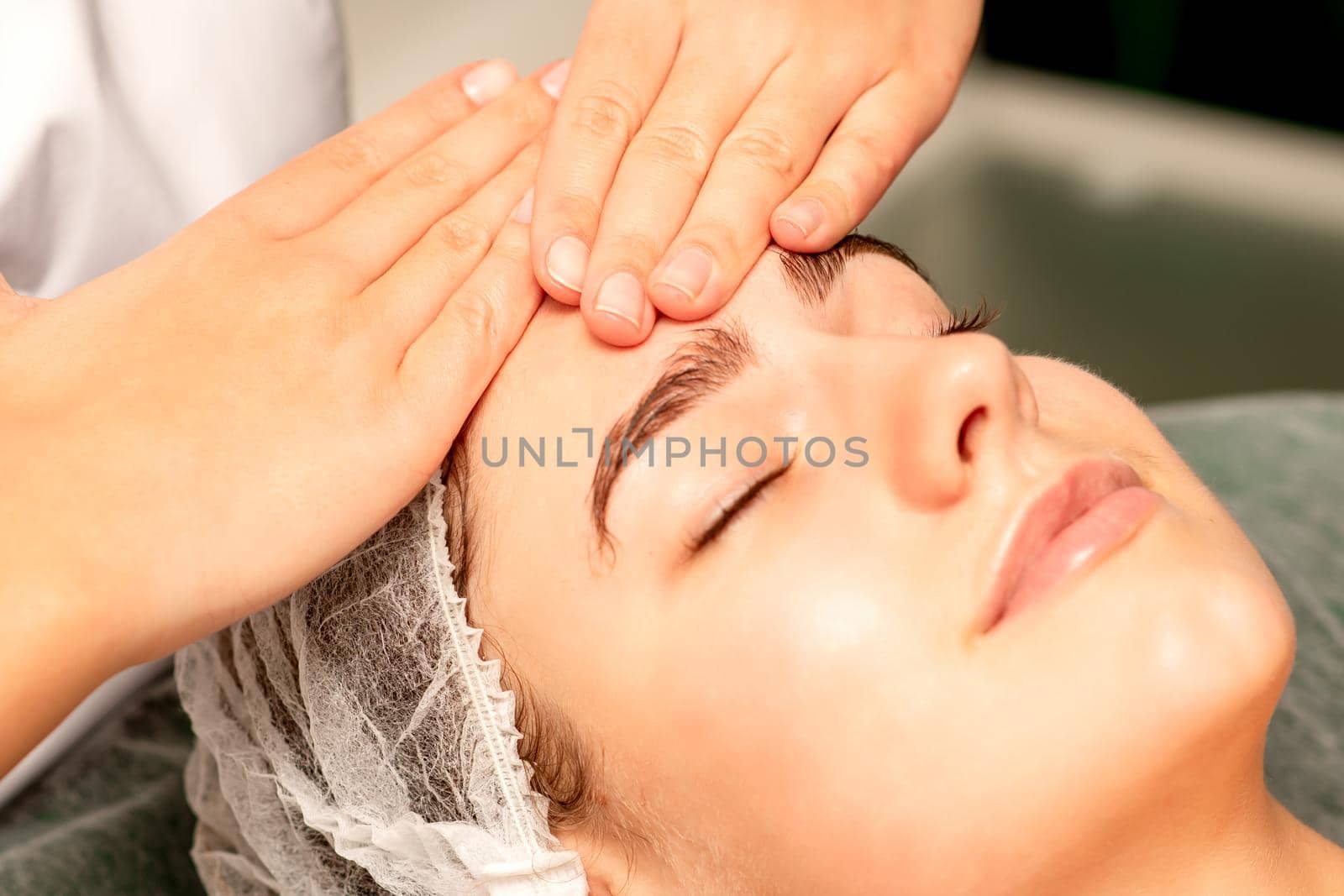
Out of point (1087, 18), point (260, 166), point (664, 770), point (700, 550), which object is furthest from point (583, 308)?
point (1087, 18)

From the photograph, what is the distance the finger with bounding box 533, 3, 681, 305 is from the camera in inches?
40.8

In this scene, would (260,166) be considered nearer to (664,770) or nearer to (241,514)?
(241,514)

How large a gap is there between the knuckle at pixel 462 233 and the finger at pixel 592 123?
68 millimetres

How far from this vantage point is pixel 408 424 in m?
0.98

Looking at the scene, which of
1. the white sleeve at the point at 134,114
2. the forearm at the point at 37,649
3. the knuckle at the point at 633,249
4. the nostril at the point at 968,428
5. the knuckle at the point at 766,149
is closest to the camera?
the forearm at the point at 37,649

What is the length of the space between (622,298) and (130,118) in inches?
28.4

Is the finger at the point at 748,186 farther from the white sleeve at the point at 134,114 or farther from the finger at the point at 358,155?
the white sleeve at the point at 134,114

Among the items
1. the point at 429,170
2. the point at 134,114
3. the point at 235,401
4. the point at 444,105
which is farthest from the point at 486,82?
the point at 235,401

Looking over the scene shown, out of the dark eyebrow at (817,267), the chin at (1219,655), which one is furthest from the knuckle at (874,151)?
the chin at (1219,655)

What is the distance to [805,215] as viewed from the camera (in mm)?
1057

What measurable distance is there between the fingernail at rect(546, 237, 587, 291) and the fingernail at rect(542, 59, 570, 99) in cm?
32

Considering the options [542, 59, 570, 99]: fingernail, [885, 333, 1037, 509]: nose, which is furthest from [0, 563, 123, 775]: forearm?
[542, 59, 570, 99]: fingernail

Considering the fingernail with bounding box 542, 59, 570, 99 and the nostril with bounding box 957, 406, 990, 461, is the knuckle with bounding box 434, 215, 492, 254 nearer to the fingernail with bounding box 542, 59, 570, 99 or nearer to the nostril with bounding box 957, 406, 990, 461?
the fingernail with bounding box 542, 59, 570, 99

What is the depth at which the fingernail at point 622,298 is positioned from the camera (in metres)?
0.96
